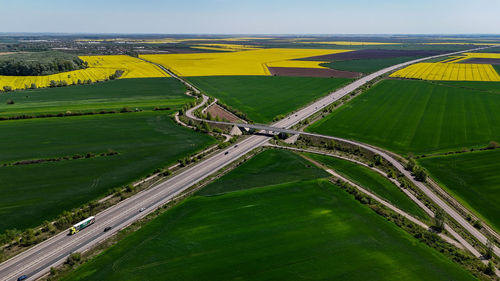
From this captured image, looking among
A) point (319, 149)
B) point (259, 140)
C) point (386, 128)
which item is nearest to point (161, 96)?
point (259, 140)

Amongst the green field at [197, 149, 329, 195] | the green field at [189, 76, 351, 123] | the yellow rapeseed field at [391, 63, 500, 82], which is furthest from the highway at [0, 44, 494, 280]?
the yellow rapeseed field at [391, 63, 500, 82]

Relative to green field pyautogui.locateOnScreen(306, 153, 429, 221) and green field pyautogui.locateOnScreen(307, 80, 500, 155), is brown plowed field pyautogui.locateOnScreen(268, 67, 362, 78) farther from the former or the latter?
green field pyautogui.locateOnScreen(306, 153, 429, 221)

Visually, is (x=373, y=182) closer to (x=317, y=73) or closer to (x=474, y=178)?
(x=474, y=178)

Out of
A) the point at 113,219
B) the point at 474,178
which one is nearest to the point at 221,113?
the point at 113,219

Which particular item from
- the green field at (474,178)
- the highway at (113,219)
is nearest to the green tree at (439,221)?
the green field at (474,178)

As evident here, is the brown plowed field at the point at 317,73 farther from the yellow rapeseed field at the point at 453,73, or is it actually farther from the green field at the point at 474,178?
the green field at the point at 474,178

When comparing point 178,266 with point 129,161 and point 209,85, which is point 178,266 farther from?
point 209,85
